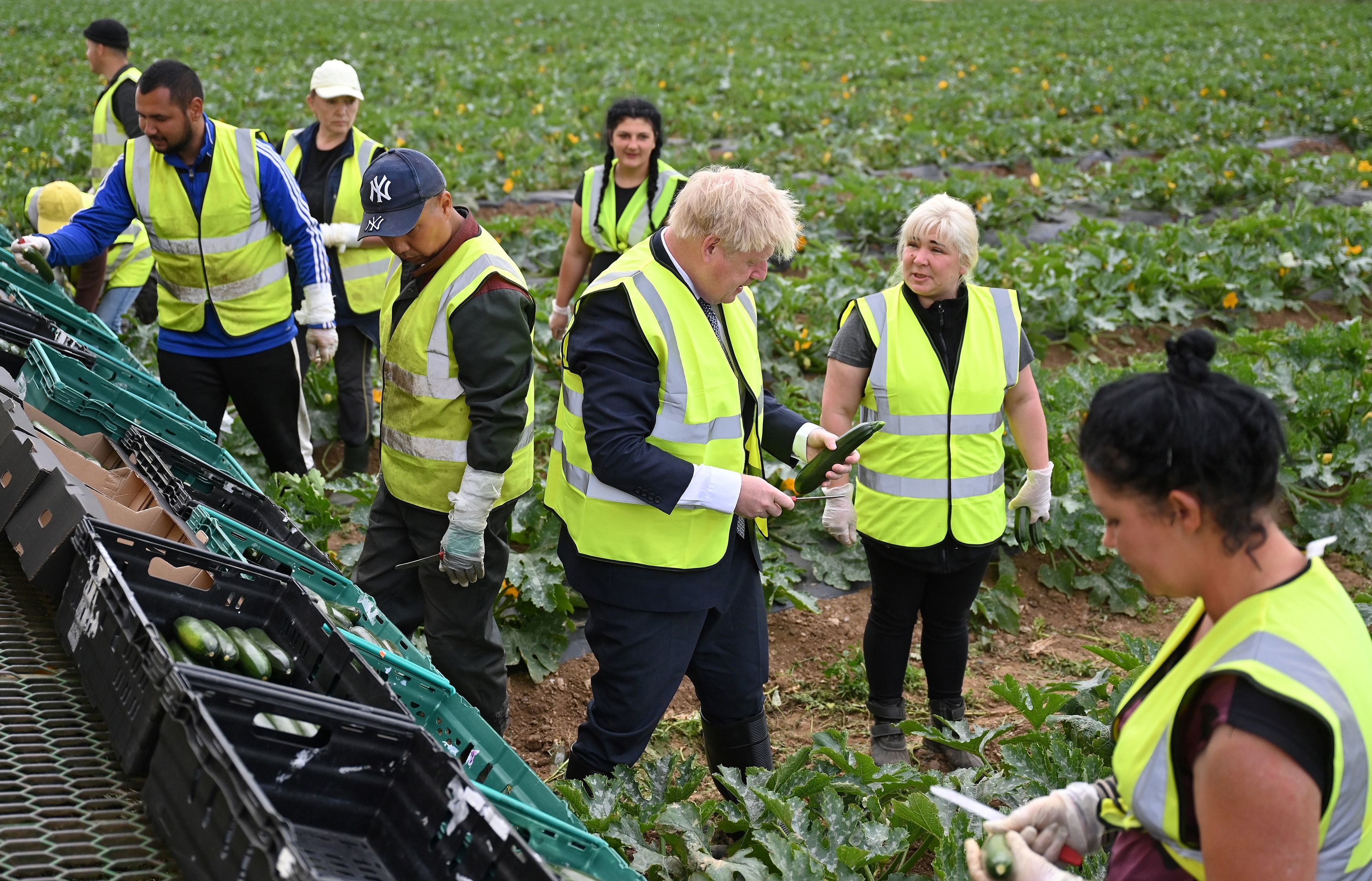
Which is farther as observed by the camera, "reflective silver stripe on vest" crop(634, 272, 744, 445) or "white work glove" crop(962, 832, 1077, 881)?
"reflective silver stripe on vest" crop(634, 272, 744, 445)

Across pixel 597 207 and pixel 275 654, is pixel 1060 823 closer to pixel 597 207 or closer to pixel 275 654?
pixel 275 654

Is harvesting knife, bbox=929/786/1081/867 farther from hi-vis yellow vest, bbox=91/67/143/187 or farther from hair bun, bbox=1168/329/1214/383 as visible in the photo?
hi-vis yellow vest, bbox=91/67/143/187

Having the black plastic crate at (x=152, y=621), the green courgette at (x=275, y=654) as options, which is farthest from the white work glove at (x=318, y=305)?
the green courgette at (x=275, y=654)

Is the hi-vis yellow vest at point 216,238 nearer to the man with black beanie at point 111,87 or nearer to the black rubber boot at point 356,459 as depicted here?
the black rubber boot at point 356,459

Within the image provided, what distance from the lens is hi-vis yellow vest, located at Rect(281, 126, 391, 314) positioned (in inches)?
213

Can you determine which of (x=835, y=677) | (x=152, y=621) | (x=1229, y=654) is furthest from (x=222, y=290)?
(x=1229, y=654)

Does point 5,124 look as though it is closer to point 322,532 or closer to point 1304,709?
point 322,532

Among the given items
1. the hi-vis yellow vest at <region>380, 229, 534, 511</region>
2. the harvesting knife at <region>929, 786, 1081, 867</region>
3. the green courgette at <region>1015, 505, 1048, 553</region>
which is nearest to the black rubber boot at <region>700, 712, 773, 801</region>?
the hi-vis yellow vest at <region>380, 229, 534, 511</region>

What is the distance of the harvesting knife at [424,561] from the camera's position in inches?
132

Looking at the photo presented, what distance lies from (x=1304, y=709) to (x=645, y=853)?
1.65m

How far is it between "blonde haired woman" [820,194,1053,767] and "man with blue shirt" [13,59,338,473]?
86.9 inches

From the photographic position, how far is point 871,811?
285cm

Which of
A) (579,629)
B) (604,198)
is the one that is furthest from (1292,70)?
(579,629)

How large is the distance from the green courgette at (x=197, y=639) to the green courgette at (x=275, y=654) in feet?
0.43
